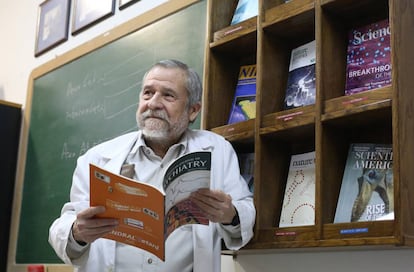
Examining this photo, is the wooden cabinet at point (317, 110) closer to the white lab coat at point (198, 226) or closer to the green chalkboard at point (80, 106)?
the white lab coat at point (198, 226)

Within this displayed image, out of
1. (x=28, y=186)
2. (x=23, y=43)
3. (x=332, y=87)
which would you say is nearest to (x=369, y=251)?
(x=332, y=87)

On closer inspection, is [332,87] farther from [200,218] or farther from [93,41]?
[93,41]

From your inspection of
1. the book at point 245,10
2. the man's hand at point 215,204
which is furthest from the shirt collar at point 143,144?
the book at point 245,10

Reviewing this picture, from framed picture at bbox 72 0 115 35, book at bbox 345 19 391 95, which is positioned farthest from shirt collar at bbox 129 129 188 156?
framed picture at bbox 72 0 115 35

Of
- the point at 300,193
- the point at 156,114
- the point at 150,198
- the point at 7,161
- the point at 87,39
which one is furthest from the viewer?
the point at 7,161

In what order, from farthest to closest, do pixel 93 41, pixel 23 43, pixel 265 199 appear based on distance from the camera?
pixel 23 43
pixel 93 41
pixel 265 199

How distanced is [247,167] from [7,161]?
6.81 feet

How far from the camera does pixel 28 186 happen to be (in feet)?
10.9

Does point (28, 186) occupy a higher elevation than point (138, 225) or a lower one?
higher

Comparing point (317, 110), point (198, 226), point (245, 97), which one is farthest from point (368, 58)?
point (198, 226)

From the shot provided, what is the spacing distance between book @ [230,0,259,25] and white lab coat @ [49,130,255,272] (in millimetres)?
452

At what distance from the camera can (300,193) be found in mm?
1676

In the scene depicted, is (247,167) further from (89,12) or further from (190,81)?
(89,12)

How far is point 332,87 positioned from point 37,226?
2148mm
